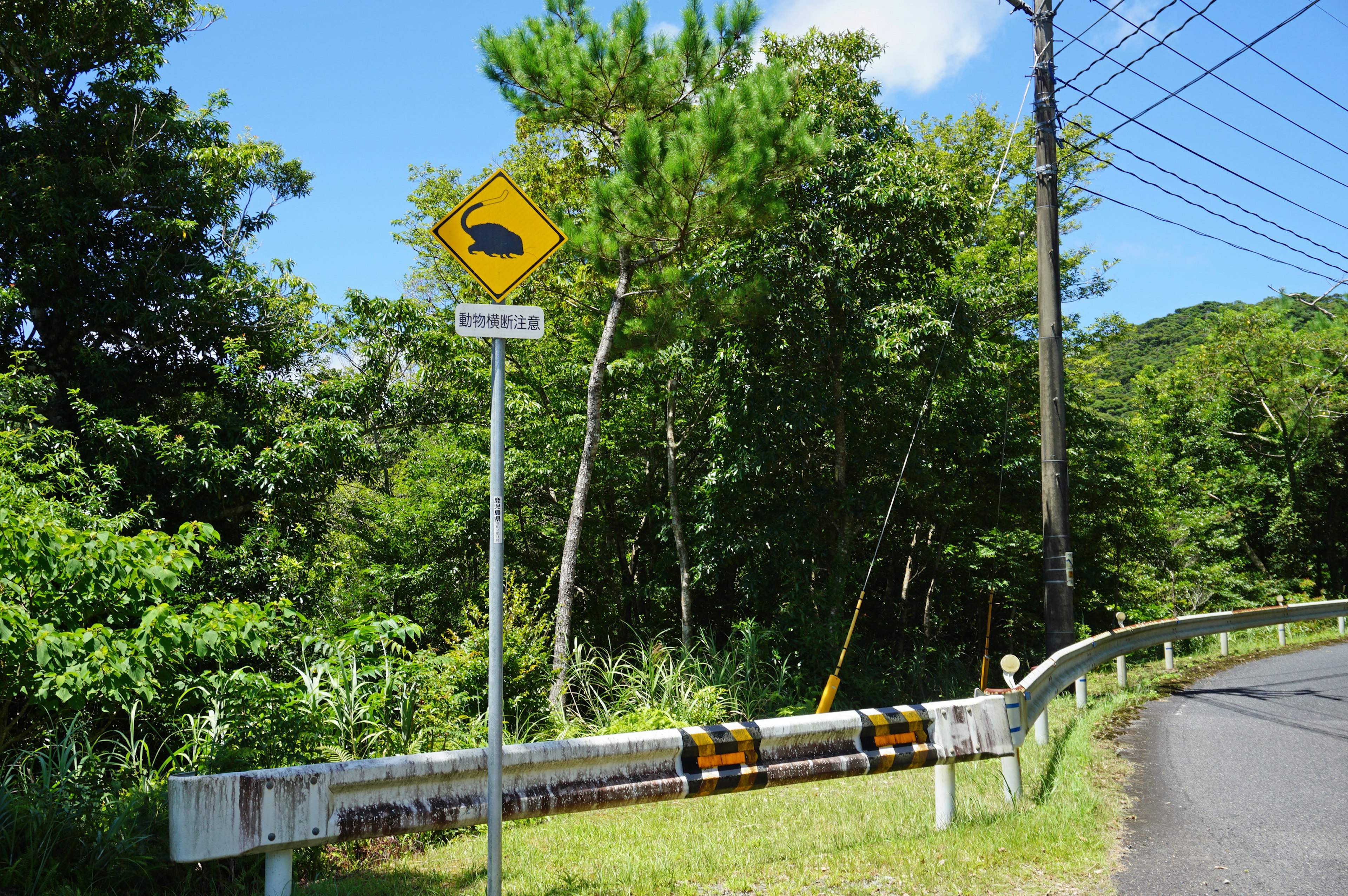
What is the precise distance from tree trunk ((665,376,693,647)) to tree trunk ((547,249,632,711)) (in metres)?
3.33

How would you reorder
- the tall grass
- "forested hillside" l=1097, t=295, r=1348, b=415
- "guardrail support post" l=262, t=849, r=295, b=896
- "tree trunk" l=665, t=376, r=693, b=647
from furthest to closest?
"forested hillside" l=1097, t=295, r=1348, b=415
"tree trunk" l=665, t=376, r=693, b=647
the tall grass
"guardrail support post" l=262, t=849, r=295, b=896

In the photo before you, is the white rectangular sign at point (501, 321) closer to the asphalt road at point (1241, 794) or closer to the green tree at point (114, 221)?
the asphalt road at point (1241, 794)

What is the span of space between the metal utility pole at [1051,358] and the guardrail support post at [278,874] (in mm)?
8028

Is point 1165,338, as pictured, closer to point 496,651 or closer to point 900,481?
point 900,481

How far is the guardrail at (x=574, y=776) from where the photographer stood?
370 cm

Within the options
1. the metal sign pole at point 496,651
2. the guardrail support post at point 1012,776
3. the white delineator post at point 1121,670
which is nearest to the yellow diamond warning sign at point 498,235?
the metal sign pole at point 496,651

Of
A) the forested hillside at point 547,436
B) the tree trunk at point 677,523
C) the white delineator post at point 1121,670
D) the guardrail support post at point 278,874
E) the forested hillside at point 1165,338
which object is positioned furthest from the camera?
the forested hillside at point 1165,338

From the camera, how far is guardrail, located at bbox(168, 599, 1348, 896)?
3701mm

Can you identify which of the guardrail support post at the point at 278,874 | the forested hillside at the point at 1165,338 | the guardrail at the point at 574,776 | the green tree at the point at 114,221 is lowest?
the guardrail support post at the point at 278,874

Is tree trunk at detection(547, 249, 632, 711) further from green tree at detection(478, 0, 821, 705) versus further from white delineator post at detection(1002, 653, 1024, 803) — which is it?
white delineator post at detection(1002, 653, 1024, 803)

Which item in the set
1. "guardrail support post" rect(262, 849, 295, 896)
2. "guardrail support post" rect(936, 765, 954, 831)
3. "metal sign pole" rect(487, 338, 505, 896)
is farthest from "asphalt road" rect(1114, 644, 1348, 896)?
"guardrail support post" rect(262, 849, 295, 896)

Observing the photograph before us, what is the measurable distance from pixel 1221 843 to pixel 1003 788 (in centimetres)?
140

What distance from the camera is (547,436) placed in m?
15.5

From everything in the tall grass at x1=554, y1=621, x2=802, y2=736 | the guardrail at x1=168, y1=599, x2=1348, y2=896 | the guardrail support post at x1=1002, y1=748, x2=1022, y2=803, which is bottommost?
the tall grass at x1=554, y1=621, x2=802, y2=736
